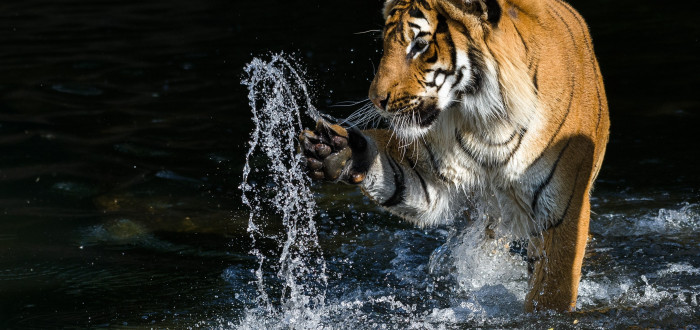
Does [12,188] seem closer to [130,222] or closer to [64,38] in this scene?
[130,222]

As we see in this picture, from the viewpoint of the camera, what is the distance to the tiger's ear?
7.86ft

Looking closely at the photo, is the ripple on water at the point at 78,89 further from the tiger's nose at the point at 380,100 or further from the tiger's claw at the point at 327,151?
the tiger's nose at the point at 380,100

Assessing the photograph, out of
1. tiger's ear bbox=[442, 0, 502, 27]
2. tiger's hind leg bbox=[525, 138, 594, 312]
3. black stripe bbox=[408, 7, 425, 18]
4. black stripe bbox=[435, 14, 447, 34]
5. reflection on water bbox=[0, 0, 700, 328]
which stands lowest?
reflection on water bbox=[0, 0, 700, 328]

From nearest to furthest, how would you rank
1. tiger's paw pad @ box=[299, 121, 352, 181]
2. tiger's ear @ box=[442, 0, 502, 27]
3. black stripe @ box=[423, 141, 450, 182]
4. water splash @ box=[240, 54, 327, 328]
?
tiger's ear @ box=[442, 0, 502, 27], tiger's paw pad @ box=[299, 121, 352, 181], black stripe @ box=[423, 141, 450, 182], water splash @ box=[240, 54, 327, 328]

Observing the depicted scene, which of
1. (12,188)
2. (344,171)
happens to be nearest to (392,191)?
(344,171)

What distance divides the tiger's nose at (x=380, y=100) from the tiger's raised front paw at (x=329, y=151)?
0.54 ft

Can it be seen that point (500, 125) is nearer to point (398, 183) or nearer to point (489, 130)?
point (489, 130)

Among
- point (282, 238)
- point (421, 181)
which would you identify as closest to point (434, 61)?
point (421, 181)

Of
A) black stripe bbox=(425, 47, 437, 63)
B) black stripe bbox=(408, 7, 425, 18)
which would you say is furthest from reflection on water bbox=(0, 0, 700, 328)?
black stripe bbox=(408, 7, 425, 18)

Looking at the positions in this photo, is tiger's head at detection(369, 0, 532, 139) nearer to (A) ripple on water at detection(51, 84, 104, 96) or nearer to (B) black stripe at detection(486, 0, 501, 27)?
(B) black stripe at detection(486, 0, 501, 27)

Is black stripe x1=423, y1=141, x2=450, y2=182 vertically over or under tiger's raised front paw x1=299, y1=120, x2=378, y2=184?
under

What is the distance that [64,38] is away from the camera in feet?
25.1

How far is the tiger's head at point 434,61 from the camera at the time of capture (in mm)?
2422

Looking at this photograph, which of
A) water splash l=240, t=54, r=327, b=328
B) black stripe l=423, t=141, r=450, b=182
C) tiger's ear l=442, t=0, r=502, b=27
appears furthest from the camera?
water splash l=240, t=54, r=327, b=328
